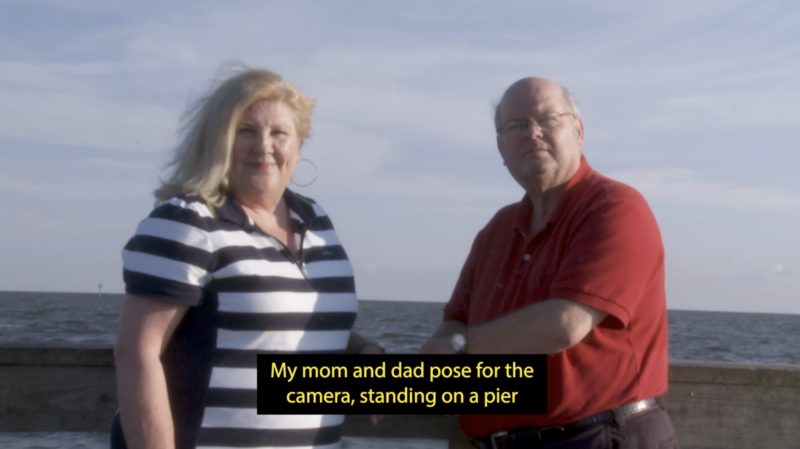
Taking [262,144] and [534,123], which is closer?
[262,144]

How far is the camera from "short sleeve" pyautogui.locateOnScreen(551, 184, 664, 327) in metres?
3.11

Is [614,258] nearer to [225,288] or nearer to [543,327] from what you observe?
[543,327]

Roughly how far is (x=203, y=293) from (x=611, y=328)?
122cm

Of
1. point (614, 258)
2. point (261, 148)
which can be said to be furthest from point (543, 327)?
point (261, 148)

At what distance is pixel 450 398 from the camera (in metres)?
3.31

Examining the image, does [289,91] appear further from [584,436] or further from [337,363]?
[584,436]

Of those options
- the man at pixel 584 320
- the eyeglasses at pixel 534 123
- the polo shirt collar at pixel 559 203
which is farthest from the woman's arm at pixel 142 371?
the eyeglasses at pixel 534 123

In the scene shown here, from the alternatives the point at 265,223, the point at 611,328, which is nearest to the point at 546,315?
the point at 611,328

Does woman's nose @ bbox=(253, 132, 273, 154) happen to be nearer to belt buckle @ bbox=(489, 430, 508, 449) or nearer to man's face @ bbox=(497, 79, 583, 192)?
man's face @ bbox=(497, 79, 583, 192)

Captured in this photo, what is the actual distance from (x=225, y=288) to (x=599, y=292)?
110 cm

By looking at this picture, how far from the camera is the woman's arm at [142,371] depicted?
9.44 feet

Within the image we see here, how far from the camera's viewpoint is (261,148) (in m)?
3.18
